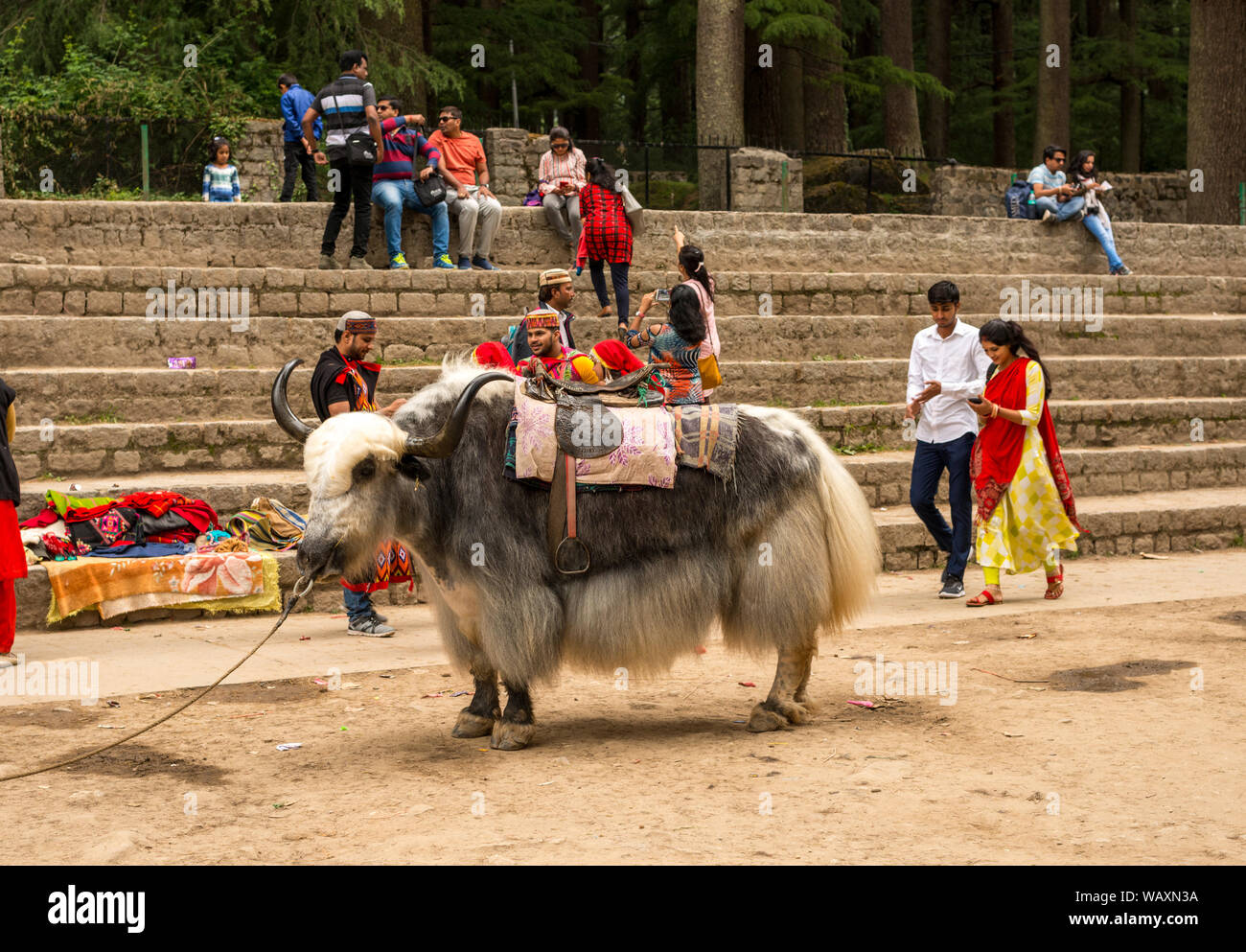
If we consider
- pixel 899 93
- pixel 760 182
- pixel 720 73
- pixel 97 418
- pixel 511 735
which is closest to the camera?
pixel 511 735

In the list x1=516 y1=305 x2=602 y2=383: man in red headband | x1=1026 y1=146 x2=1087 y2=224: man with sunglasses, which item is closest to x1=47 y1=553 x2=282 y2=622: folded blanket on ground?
x1=516 y1=305 x2=602 y2=383: man in red headband

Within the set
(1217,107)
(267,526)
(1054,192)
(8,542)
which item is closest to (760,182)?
(1054,192)

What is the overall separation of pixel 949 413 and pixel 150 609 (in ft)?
18.6

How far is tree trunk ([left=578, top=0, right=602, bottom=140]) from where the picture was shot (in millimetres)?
28578

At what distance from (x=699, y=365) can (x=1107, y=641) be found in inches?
122

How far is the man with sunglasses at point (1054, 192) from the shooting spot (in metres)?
18.0

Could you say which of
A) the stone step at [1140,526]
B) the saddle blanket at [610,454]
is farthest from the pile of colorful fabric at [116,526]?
the stone step at [1140,526]

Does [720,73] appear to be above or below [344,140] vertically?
above

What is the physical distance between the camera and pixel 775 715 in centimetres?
662

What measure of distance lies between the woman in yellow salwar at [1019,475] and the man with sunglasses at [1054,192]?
9.27 meters


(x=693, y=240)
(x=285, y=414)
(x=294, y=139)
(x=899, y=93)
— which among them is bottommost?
(x=285, y=414)

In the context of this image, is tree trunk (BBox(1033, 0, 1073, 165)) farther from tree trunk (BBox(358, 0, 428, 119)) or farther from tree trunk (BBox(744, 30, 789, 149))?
tree trunk (BBox(358, 0, 428, 119))

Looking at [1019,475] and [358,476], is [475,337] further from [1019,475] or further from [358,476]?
[358,476]

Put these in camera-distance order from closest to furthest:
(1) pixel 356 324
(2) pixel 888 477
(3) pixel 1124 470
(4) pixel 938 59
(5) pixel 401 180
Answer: (1) pixel 356 324 < (2) pixel 888 477 < (3) pixel 1124 470 < (5) pixel 401 180 < (4) pixel 938 59
